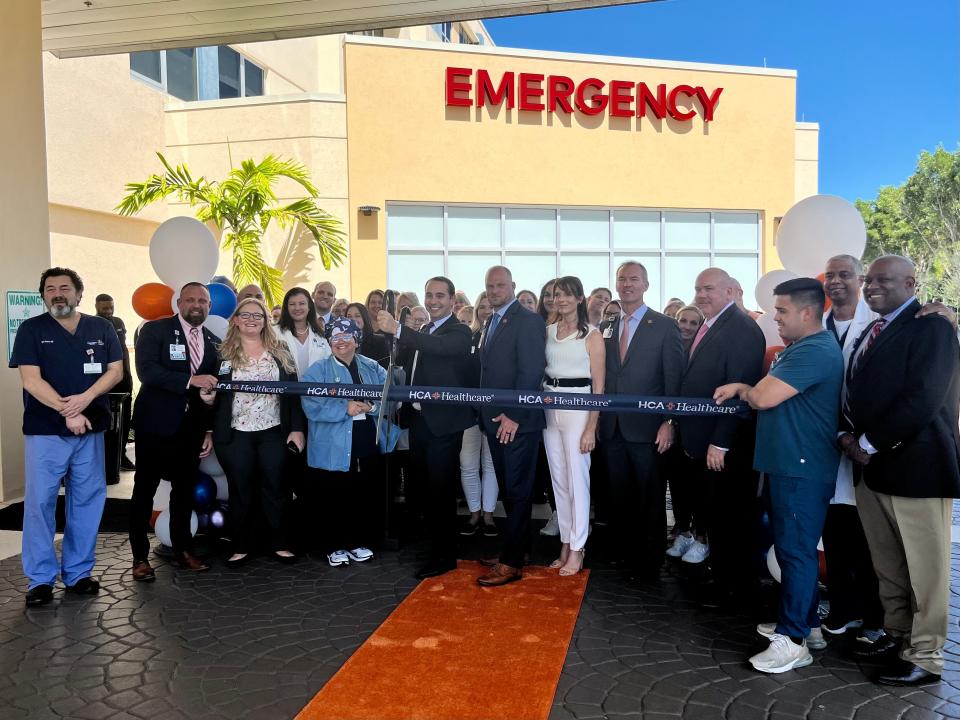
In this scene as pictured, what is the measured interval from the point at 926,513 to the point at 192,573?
13.5 feet

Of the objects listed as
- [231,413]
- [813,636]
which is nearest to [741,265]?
[813,636]

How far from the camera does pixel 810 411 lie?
324 cm

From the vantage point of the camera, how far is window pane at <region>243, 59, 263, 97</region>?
51.0 ft

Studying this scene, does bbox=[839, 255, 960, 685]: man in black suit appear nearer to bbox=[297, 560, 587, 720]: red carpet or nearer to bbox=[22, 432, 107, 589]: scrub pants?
bbox=[297, 560, 587, 720]: red carpet

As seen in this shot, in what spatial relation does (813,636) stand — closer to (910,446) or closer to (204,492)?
(910,446)

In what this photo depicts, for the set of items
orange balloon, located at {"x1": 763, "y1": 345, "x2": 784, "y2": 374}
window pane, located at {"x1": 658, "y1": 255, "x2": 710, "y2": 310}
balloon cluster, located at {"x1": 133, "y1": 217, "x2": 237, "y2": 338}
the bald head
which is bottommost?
orange balloon, located at {"x1": 763, "y1": 345, "x2": 784, "y2": 374}

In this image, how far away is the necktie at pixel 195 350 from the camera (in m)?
4.57

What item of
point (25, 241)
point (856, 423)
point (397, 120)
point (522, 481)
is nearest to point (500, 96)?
point (397, 120)

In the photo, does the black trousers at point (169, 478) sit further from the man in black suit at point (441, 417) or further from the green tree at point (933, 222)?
the green tree at point (933, 222)

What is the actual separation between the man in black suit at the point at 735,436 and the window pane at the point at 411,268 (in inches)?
402

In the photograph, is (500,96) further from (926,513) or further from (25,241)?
(926,513)

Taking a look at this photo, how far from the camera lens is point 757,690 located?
3078 mm

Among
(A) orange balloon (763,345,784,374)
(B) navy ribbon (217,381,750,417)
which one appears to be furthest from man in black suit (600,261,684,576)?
(A) orange balloon (763,345,784,374)

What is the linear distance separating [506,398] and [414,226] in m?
10.3
